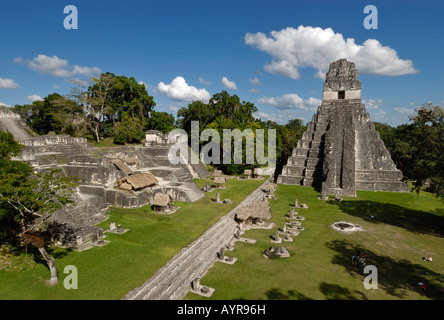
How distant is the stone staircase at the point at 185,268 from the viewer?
9.71 meters

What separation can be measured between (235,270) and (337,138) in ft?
83.8

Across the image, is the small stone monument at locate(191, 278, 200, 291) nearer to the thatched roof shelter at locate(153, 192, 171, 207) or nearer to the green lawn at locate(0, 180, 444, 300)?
the green lawn at locate(0, 180, 444, 300)

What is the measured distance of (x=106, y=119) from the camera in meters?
39.8

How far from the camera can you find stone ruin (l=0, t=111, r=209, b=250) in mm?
14133

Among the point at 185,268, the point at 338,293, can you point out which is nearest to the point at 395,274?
the point at 338,293

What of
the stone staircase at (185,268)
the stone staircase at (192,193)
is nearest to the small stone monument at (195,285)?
the stone staircase at (185,268)

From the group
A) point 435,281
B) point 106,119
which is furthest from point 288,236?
point 106,119

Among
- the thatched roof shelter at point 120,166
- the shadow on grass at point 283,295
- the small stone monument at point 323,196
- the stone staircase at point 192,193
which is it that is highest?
the thatched roof shelter at point 120,166

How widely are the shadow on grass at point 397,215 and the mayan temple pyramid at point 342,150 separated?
9.87 ft

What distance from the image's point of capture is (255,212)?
1783 centimetres

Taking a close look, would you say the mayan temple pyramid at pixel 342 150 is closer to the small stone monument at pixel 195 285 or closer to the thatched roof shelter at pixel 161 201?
the thatched roof shelter at pixel 161 201

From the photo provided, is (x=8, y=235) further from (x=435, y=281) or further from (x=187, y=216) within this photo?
(x=435, y=281)

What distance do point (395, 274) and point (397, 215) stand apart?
10.4m

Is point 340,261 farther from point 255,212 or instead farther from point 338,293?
point 255,212
